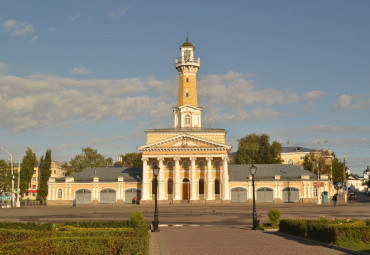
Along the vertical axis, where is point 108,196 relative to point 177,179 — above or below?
below

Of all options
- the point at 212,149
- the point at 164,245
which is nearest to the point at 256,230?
the point at 164,245

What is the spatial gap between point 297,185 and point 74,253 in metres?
65.5

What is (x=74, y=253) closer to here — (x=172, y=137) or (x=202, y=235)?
(x=202, y=235)

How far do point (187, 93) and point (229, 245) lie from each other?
63.4 metres

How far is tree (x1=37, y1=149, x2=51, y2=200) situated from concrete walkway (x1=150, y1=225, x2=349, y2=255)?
223 feet

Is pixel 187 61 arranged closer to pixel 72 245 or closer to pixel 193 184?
pixel 193 184

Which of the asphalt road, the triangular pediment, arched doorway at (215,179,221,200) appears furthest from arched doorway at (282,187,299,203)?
the asphalt road

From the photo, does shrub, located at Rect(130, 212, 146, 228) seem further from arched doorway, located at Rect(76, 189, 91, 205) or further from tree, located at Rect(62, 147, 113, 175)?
tree, located at Rect(62, 147, 113, 175)

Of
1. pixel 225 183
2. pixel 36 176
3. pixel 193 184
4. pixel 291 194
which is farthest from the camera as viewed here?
pixel 36 176

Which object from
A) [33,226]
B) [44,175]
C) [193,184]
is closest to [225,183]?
[193,184]

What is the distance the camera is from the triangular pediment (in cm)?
7462

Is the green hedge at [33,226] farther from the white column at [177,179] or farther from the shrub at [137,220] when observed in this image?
the white column at [177,179]

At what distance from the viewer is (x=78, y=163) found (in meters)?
102

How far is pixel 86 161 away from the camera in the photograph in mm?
102312
